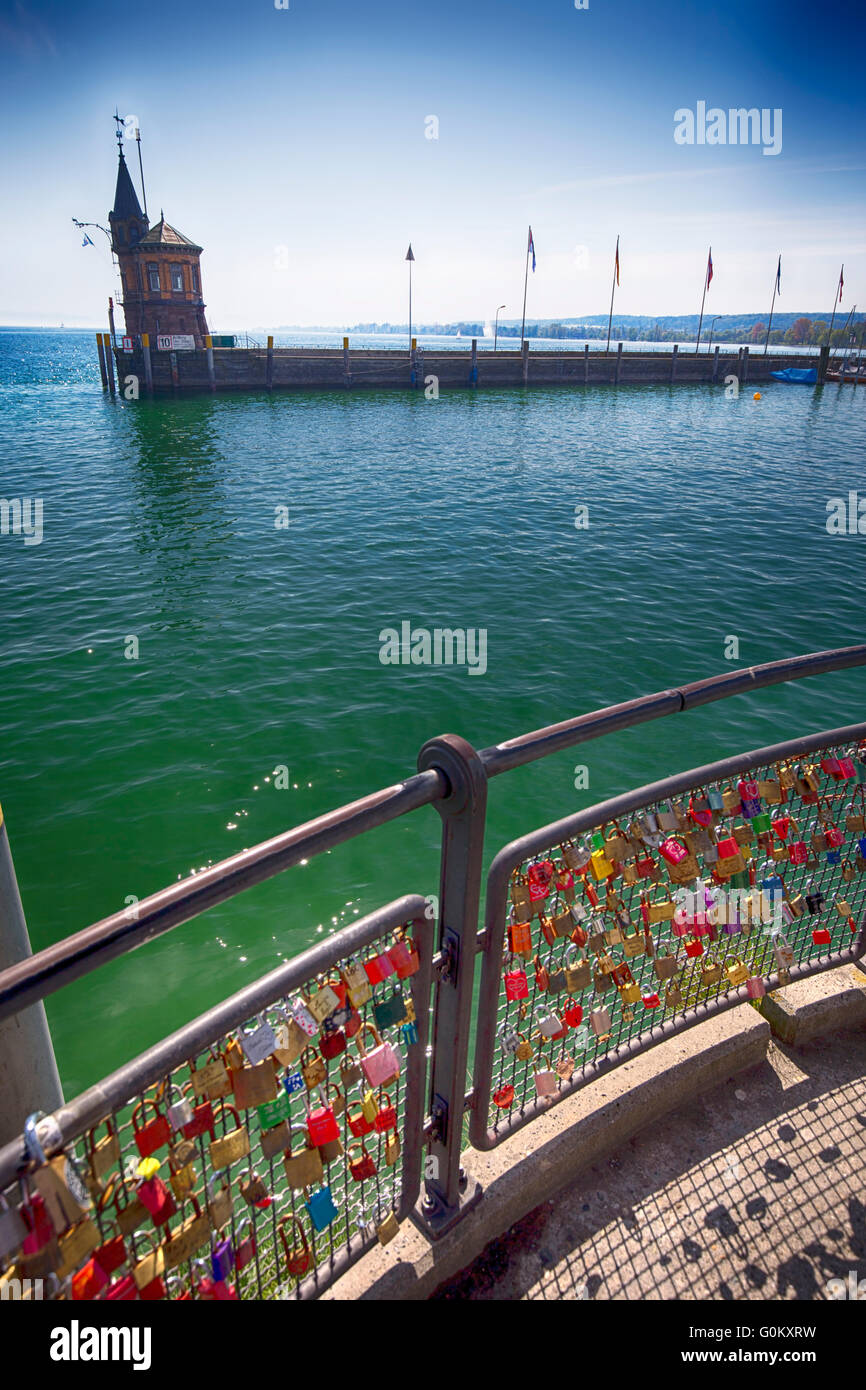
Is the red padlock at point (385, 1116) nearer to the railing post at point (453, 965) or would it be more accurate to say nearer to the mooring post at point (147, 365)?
the railing post at point (453, 965)

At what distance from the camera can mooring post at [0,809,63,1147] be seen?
6.48ft

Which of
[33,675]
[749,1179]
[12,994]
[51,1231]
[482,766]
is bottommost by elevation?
[33,675]

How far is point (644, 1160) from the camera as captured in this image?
281 centimetres

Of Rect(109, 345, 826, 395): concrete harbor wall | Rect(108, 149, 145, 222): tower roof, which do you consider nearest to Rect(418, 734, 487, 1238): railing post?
Rect(109, 345, 826, 395): concrete harbor wall

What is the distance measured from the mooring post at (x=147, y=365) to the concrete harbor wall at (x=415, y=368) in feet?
0.87

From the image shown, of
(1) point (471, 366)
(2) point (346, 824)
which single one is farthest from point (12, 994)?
(1) point (471, 366)

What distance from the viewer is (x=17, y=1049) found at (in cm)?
202

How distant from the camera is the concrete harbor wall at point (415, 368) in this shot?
180ft

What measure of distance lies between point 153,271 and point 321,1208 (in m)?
66.3
